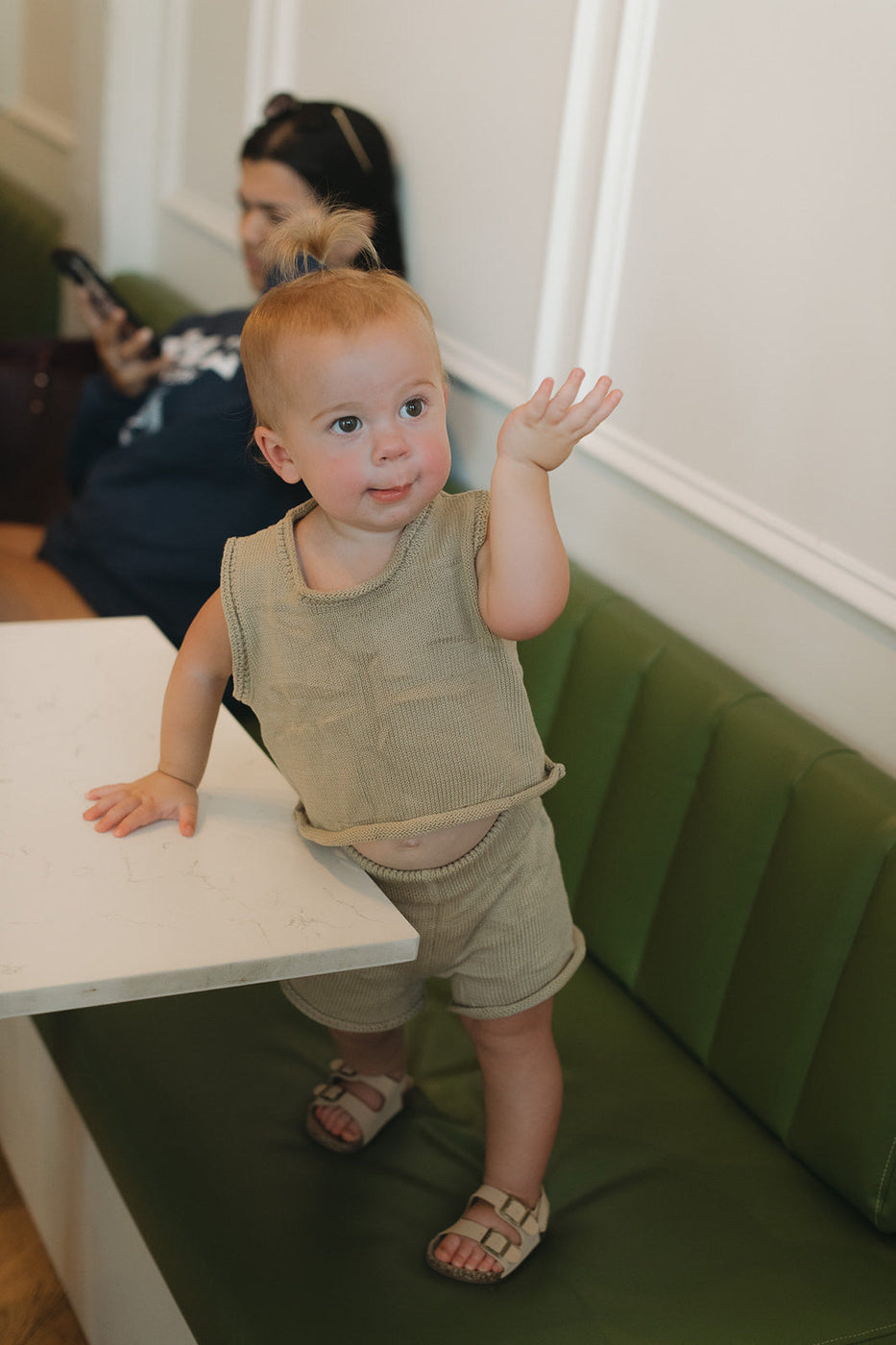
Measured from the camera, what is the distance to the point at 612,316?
5.78 ft

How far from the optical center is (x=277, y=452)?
1.06 m

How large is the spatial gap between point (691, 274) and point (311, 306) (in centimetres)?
78

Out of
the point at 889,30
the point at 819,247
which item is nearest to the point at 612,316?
the point at 819,247

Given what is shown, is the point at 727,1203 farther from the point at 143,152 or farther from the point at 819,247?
the point at 143,152

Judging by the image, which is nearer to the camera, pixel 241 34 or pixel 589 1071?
pixel 589 1071

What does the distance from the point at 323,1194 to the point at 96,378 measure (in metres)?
1.99

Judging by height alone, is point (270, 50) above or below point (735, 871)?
above

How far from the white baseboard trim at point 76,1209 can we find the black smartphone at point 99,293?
5.17 feet

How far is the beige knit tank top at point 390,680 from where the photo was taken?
1073 millimetres

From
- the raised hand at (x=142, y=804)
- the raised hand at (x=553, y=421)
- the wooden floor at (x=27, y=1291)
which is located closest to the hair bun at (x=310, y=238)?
the raised hand at (x=553, y=421)

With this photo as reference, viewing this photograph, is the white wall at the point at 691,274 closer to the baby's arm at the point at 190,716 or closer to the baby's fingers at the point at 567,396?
the baby's fingers at the point at 567,396

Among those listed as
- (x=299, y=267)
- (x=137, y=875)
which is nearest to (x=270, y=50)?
(x=299, y=267)

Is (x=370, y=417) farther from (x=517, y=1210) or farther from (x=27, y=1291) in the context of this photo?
(x=27, y=1291)

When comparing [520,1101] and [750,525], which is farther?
[750,525]
